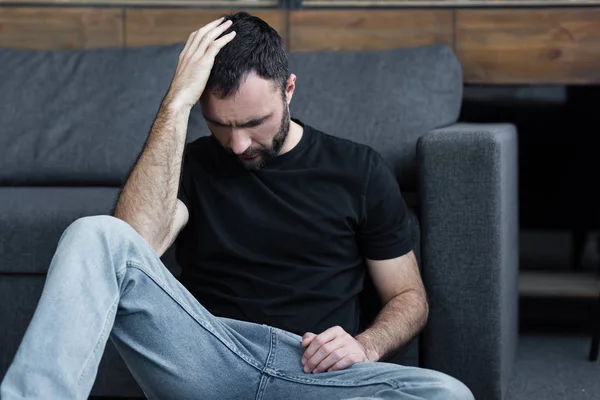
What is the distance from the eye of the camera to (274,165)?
75.1 inches

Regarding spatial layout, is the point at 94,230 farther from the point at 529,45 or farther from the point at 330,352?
the point at 529,45

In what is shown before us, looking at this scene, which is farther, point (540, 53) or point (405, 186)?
point (540, 53)

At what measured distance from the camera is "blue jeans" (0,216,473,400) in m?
1.41

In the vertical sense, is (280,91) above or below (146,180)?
above

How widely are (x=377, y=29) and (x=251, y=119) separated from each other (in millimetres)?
1238

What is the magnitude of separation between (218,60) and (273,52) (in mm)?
107

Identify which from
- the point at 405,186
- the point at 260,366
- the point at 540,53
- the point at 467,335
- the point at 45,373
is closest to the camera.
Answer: the point at 45,373

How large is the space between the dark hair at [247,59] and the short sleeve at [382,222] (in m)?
0.27

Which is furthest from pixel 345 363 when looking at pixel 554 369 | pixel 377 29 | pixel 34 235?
Answer: pixel 377 29

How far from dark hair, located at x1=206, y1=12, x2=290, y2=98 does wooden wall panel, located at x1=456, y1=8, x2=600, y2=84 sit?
1.17m

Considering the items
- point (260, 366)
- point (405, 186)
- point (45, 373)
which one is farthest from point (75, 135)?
point (45, 373)

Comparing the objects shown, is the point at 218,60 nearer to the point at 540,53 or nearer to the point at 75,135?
the point at 75,135

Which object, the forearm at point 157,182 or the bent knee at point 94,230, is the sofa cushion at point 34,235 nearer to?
the forearm at point 157,182

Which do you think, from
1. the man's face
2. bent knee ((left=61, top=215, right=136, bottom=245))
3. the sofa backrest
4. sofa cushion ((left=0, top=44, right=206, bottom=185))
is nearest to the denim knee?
bent knee ((left=61, top=215, right=136, bottom=245))
